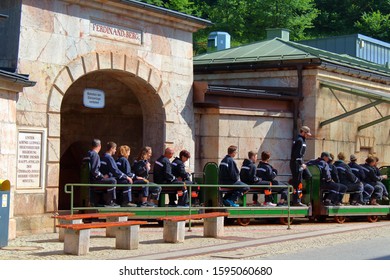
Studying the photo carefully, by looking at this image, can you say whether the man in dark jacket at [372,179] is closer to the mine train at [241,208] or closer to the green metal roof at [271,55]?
the mine train at [241,208]

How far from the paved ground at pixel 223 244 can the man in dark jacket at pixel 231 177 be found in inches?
26.5

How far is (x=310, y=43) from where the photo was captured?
37.2m

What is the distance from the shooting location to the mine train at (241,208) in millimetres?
18062

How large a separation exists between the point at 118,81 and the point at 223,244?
7.83 metres

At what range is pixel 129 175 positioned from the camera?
18000 millimetres

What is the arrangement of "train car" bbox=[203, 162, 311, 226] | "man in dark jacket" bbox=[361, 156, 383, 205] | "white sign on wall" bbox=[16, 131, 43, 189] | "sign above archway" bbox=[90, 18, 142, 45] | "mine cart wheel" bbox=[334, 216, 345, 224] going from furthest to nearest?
"man in dark jacket" bbox=[361, 156, 383, 205] → "mine cart wheel" bbox=[334, 216, 345, 224] → "train car" bbox=[203, 162, 311, 226] → "sign above archway" bbox=[90, 18, 142, 45] → "white sign on wall" bbox=[16, 131, 43, 189]

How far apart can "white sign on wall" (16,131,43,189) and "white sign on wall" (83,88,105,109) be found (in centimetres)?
293

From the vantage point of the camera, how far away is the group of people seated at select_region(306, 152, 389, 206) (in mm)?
21281

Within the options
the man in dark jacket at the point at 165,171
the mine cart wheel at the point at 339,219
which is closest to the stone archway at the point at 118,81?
the man in dark jacket at the point at 165,171

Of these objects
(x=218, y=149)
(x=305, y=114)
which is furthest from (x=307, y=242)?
(x=305, y=114)

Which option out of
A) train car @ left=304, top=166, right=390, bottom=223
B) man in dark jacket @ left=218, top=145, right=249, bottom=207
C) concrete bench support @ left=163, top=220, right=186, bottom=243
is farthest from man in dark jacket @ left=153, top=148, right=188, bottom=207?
train car @ left=304, top=166, right=390, bottom=223

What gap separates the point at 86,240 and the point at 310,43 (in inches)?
995

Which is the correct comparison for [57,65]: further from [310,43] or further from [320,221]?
[310,43]

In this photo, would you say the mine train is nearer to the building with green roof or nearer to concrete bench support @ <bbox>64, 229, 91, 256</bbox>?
the building with green roof
